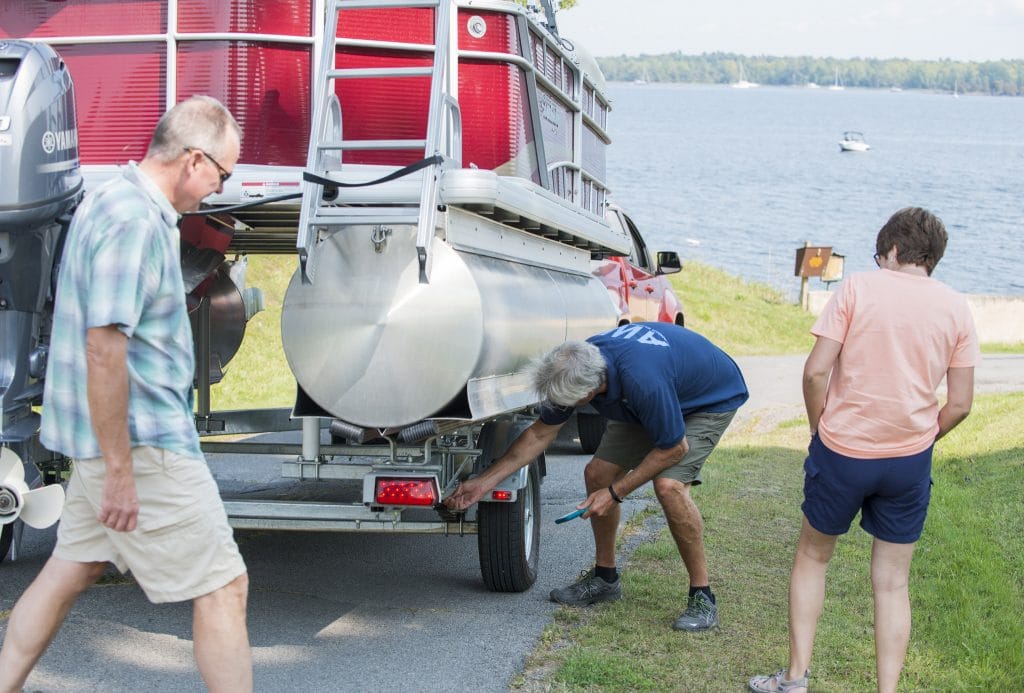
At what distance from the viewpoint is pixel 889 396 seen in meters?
4.68

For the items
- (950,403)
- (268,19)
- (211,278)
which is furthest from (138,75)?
(950,403)

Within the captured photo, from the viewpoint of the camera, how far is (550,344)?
688 cm

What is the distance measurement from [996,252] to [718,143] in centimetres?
7109

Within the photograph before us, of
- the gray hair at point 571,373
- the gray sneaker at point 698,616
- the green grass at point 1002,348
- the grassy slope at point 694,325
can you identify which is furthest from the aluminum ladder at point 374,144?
the green grass at point 1002,348

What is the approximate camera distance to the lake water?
1972 inches

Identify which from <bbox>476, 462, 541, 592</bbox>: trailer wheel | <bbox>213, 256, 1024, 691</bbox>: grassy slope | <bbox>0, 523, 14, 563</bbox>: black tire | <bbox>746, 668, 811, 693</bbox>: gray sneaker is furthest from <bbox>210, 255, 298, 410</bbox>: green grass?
<bbox>746, 668, 811, 693</bbox>: gray sneaker

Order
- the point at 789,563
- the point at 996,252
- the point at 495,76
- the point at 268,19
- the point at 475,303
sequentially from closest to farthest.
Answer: the point at 475,303
the point at 268,19
the point at 495,76
the point at 789,563
the point at 996,252

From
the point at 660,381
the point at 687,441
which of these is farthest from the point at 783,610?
the point at 660,381

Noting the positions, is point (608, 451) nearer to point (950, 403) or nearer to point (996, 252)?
point (950, 403)

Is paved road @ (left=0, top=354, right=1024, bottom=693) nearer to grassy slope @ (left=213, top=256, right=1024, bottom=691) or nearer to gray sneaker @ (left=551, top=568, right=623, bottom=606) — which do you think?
gray sneaker @ (left=551, top=568, right=623, bottom=606)

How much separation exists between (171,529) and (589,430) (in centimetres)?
791

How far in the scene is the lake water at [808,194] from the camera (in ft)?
164

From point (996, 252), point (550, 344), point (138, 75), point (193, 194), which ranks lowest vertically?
point (996, 252)

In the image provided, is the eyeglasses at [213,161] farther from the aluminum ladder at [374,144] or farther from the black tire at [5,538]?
the black tire at [5,538]
